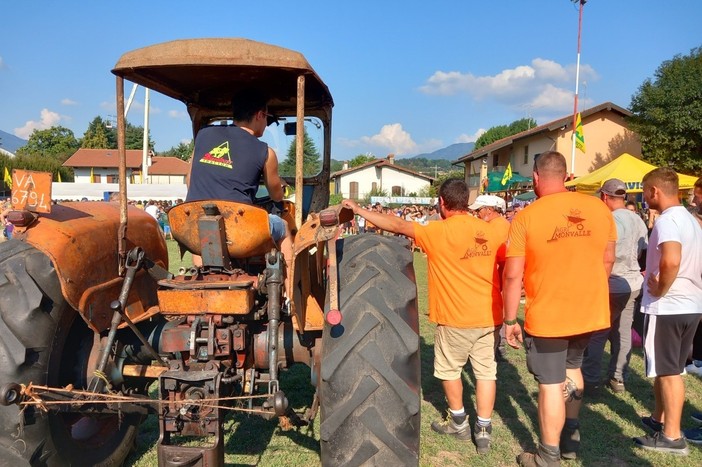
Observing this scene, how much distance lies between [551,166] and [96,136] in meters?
93.2

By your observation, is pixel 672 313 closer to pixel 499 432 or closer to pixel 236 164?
pixel 499 432

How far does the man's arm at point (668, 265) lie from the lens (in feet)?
13.1

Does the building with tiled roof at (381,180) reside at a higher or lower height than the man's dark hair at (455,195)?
higher

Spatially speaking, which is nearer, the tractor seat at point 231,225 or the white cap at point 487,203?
the tractor seat at point 231,225

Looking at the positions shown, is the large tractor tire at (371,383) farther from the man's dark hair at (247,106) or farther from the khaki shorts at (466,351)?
the khaki shorts at (466,351)

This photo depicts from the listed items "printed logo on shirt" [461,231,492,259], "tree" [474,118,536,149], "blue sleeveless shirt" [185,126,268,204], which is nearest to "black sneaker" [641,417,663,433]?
"printed logo on shirt" [461,231,492,259]

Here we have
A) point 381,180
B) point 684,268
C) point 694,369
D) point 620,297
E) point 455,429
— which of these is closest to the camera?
point 684,268

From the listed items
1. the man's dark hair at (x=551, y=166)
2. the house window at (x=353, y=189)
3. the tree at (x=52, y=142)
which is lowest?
the man's dark hair at (x=551, y=166)

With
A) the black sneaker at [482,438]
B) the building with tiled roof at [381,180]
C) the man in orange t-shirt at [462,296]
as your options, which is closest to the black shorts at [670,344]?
the man in orange t-shirt at [462,296]

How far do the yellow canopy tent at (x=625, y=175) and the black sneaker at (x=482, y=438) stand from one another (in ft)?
43.1

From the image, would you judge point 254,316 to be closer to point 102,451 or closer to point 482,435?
point 102,451

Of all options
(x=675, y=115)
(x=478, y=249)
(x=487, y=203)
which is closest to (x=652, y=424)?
(x=478, y=249)

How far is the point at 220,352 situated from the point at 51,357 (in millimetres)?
890

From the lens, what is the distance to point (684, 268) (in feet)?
13.9
